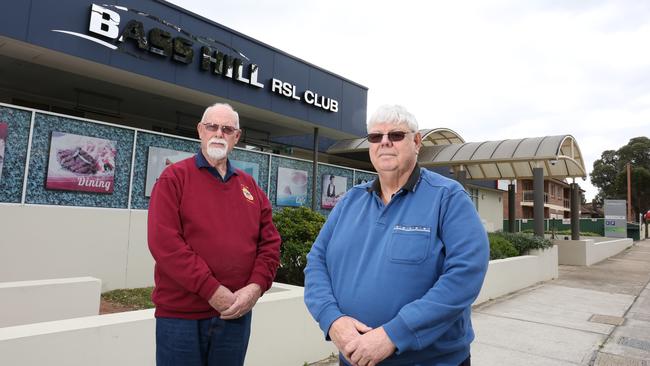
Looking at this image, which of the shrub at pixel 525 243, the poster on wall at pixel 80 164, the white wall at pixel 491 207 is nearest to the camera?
the poster on wall at pixel 80 164

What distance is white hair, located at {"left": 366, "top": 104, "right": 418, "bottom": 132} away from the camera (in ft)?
7.34

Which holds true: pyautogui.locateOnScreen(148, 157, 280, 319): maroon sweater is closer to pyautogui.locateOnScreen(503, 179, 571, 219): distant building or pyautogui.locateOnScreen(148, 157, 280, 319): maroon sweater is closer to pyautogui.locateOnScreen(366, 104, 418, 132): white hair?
pyautogui.locateOnScreen(366, 104, 418, 132): white hair

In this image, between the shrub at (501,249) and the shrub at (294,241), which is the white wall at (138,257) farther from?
the shrub at (501,249)

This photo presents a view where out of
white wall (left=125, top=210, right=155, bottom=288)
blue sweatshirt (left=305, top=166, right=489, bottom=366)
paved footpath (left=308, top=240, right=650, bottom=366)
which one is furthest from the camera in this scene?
white wall (left=125, top=210, right=155, bottom=288)

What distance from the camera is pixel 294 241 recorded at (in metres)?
6.16

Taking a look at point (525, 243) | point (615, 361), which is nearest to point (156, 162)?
point (615, 361)

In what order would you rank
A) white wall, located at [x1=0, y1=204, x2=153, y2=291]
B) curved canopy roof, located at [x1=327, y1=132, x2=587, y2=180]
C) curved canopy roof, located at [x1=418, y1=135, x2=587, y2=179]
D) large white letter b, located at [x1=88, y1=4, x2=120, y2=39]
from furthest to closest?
curved canopy roof, located at [x1=327, y1=132, x2=587, y2=180]
curved canopy roof, located at [x1=418, y1=135, x2=587, y2=179]
large white letter b, located at [x1=88, y1=4, x2=120, y2=39]
white wall, located at [x1=0, y1=204, x2=153, y2=291]

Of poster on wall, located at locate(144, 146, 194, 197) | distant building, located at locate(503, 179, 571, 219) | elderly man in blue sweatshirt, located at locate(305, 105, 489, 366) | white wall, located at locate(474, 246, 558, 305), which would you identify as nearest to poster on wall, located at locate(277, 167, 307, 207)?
poster on wall, located at locate(144, 146, 194, 197)

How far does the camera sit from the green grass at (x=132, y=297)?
6029 mm

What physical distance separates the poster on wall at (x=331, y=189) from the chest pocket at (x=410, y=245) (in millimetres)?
10066

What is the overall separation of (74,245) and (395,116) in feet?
20.0

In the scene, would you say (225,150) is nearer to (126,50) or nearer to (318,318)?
(318,318)

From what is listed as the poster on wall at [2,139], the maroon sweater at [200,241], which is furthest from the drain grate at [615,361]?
the poster on wall at [2,139]

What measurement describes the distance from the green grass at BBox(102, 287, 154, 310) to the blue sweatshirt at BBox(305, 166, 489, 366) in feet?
15.2
